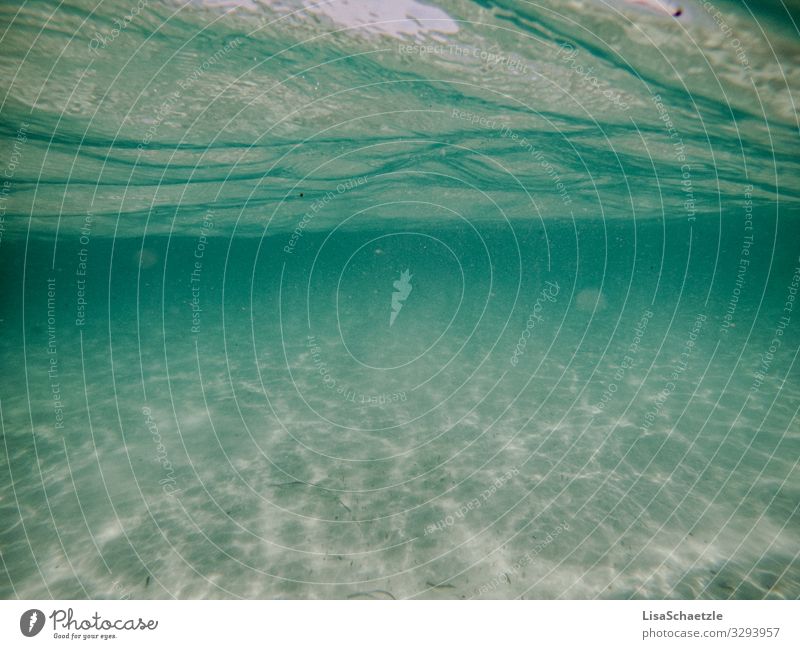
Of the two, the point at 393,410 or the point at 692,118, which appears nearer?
the point at 393,410

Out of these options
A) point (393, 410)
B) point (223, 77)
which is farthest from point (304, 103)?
point (393, 410)

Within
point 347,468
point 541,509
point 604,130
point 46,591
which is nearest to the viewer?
point 46,591

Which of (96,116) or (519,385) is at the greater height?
(96,116)

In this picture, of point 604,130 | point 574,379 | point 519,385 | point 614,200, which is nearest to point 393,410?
point 519,385
